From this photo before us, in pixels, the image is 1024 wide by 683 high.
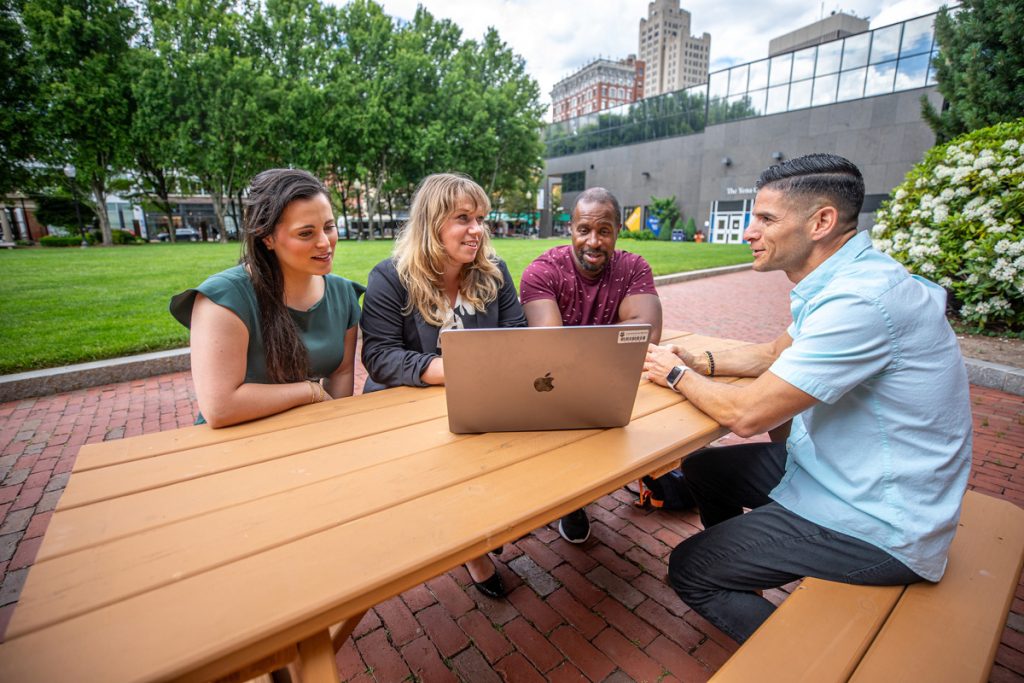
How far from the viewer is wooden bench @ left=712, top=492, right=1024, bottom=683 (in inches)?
41.2

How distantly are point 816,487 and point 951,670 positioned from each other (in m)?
0.51

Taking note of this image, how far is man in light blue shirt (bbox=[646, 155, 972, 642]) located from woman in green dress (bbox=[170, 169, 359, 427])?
5.00 feet

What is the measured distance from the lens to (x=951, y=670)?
105 centimetres

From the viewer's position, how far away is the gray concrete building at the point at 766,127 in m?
20.4

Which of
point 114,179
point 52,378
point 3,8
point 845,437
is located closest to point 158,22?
point 3,8

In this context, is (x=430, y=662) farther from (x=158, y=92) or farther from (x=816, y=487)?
(x=158, y=92)

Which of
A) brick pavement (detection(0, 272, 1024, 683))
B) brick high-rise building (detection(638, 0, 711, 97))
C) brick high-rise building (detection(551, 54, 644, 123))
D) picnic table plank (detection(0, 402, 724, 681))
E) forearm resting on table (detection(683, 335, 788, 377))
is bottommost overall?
brick pavement (detection(0, 272, 1024, 683))

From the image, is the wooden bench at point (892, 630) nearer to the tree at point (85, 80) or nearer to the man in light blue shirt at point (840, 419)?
the man in light blue shirt at point (840, 419)

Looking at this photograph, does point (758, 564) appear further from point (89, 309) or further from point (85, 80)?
point (85, 80)

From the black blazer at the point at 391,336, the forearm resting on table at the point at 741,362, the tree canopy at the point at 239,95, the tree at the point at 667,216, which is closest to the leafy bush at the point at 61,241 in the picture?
the tree canopy at the point at 239,95

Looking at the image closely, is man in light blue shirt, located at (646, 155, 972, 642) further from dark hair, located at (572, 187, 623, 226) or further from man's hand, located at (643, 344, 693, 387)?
dark hair, located at (572, 187, 623, 226)

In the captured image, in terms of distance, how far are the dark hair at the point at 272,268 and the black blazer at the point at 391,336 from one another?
29cm

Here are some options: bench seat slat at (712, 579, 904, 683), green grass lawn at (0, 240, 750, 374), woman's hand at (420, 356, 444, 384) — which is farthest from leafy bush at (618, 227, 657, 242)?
bench seat slat at (712, 579, 904, 683)

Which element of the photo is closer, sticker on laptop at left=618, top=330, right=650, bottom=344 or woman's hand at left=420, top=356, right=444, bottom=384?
sticker on laptop at left=618, top=330, right=650, bottom=344
